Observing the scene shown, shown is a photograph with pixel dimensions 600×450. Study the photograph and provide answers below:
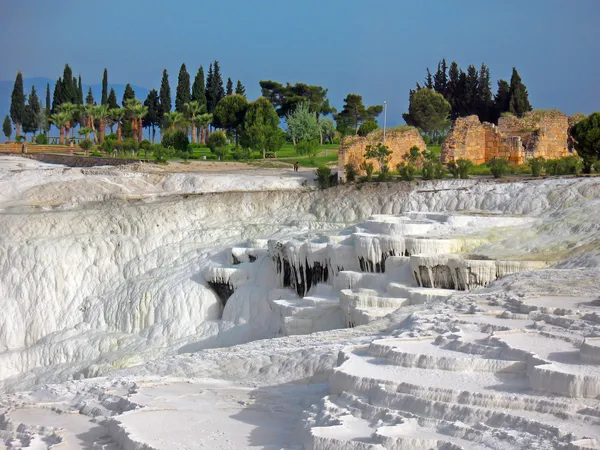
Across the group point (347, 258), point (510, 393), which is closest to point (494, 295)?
point (510, 393)

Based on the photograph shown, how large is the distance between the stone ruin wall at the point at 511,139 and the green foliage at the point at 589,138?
4073 mm

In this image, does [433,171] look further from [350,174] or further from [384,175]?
[350,174]

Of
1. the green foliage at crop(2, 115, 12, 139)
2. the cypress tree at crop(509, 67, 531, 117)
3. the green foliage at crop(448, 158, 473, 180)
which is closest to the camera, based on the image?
the green foliage at crop(448, 158, 473, 180)

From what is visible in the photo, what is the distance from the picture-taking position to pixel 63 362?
58.2ft

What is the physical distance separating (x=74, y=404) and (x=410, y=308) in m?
5.18

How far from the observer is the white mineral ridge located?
6566mm

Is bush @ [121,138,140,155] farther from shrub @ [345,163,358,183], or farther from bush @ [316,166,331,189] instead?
shrub @ [345,163,358,183]

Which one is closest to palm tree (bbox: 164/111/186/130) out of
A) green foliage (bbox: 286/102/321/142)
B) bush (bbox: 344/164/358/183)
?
green foliage (bbox: 286/102/321/142)

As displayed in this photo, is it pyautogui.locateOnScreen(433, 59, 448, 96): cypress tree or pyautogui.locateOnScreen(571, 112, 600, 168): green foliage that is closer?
pyautogui.locateOnScreen(571, 112, 600, 168): green foliage

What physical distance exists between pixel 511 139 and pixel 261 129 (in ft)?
50.5

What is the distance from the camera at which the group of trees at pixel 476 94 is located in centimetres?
4281

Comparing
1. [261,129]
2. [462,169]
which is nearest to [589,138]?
[462,169]

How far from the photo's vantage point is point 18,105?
59656 millimetres

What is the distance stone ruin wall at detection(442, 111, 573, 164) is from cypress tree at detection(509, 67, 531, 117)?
Answer: 14.3 metres
